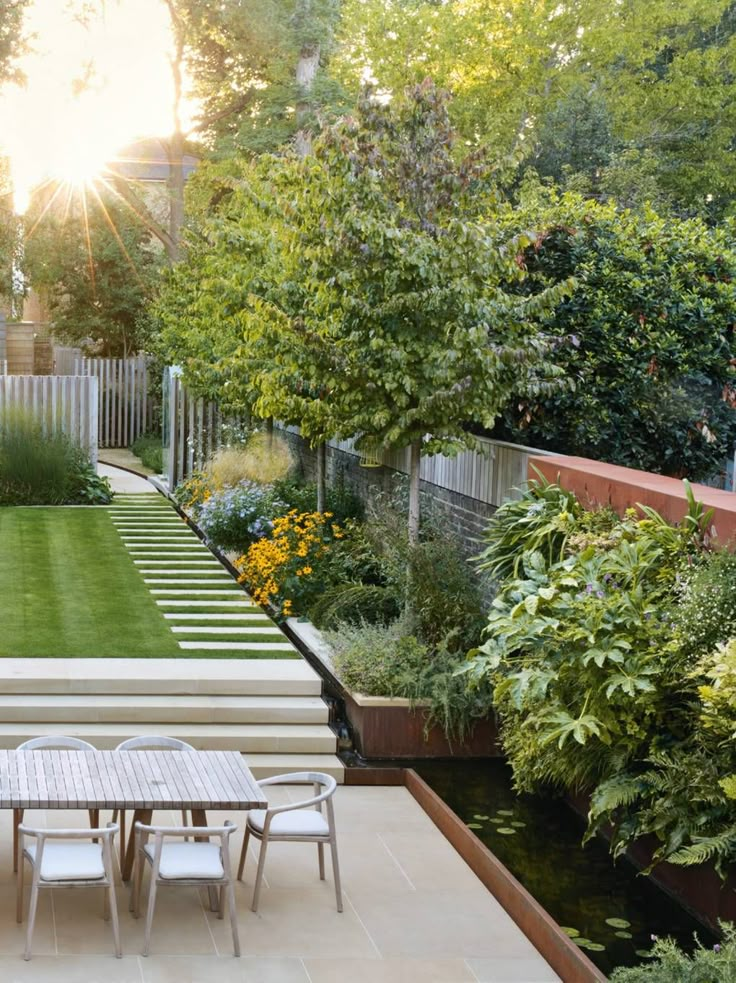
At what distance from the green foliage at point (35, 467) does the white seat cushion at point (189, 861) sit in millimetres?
13199

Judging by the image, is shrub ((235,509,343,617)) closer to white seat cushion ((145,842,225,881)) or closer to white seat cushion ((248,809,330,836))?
white seat cushion ((248,809,330,836))

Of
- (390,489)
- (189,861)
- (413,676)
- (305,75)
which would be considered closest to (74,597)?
(390,489)

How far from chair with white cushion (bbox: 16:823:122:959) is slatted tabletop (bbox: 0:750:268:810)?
0.62 feet

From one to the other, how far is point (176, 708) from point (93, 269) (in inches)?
1025

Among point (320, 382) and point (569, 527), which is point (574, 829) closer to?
point (569, 527)

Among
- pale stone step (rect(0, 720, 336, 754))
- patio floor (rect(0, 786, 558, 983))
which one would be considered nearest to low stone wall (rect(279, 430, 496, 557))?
pale stone step (rect(0, 720, 336, 754))

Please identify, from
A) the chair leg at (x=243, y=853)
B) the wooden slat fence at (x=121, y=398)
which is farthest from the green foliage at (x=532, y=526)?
the wooden slat fence at (x=121, y=398)

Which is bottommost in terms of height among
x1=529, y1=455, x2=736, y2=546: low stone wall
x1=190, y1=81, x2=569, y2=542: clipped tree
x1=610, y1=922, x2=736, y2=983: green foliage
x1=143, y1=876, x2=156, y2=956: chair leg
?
x1=143, y1=876, x2=156, y2=956: chair leg

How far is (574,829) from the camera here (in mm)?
8469

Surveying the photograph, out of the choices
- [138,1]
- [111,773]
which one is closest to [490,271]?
[111,773]

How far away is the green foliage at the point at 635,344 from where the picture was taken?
12047 millimetres

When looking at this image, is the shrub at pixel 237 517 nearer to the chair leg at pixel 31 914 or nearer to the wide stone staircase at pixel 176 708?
the wide stone staircase at pixel 176 708

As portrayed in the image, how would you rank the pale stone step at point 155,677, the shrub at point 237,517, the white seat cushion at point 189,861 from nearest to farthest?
the white seat cushion at point 189,861 → the pale stone step at point 155,677 → the shrub at point 237,517

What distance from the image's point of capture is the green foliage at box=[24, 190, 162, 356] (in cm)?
3403
